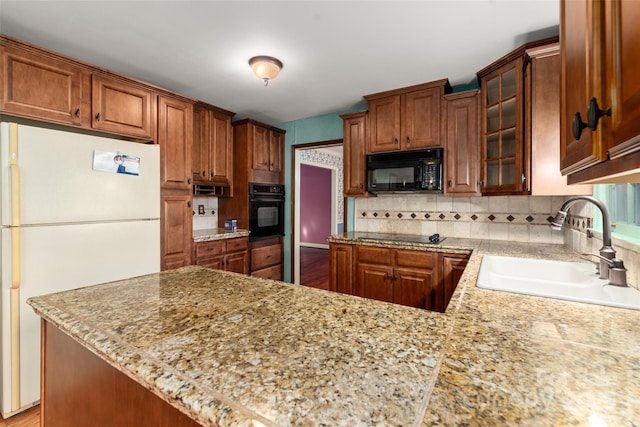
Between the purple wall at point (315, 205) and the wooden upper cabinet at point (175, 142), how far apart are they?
466cm

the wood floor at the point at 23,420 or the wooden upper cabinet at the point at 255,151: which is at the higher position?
the wooden upper cabinet at the point at 255,151

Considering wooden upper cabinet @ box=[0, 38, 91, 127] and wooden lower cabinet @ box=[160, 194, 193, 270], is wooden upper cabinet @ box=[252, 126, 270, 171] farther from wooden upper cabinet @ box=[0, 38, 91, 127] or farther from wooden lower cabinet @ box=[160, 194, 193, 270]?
wooden upper cabinet @ box=[0, 38, 91, 127]

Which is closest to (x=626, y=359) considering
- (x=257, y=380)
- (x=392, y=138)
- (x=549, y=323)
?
(x=549, y=323)

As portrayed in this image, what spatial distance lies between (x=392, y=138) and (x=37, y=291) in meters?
2.94

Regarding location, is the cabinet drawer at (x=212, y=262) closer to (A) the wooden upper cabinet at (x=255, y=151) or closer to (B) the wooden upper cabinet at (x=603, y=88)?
(A) the wooden upper cabinet at (x=255, y=151)

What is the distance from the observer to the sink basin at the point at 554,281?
3.43 ft

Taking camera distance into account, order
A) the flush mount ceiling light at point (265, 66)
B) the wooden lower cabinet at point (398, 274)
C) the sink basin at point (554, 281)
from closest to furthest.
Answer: the sink basin at point (554, 281), the flush mount ceiling light at point (265, 66), the wooden lower cabinet at point (398, 274)

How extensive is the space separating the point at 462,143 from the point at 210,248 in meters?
Result: 2.65

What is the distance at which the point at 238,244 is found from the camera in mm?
3387

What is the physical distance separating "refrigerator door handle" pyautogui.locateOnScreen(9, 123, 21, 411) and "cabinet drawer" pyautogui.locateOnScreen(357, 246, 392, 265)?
2.40 meters

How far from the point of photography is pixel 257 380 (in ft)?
1.67

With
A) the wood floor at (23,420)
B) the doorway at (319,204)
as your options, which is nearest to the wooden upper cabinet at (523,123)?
the wood floor at (23,420)

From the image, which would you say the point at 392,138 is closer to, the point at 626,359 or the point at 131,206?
the point at 131,206

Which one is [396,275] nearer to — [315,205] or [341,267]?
[341,267]
